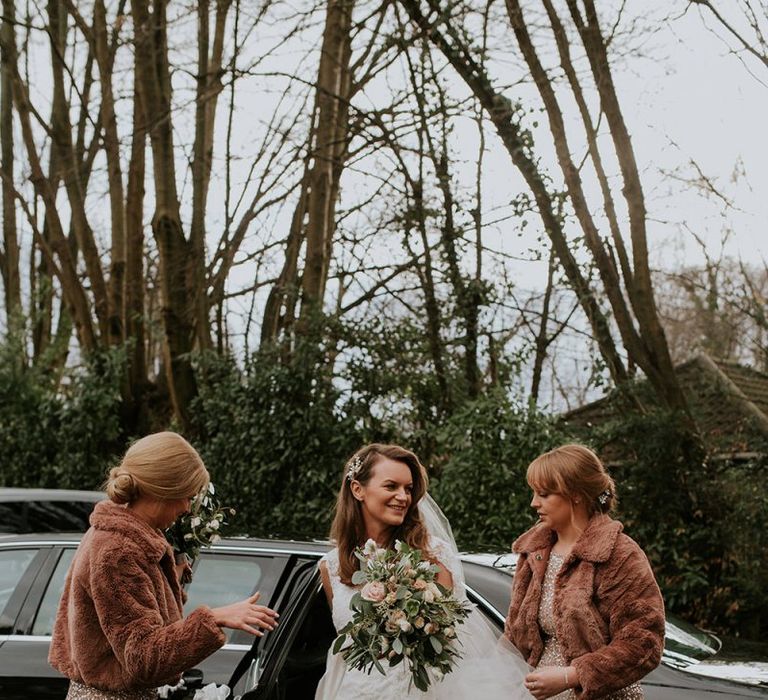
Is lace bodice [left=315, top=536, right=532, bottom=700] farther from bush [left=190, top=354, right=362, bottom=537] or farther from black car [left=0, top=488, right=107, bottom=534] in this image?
Result: bush [left=190, top=354, right=362, bottom=537]

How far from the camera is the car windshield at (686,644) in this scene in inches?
177

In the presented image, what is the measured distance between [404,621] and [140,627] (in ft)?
2.84

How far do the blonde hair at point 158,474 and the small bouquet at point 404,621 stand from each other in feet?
2.30

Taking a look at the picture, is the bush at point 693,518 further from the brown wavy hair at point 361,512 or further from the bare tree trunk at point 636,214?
the brown wavy hair at point 361,512

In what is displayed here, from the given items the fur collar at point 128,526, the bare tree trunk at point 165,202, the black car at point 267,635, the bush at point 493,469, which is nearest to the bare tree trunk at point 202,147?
the bare tree trunk at point 165,202

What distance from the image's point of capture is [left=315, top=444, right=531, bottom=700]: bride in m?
3.95

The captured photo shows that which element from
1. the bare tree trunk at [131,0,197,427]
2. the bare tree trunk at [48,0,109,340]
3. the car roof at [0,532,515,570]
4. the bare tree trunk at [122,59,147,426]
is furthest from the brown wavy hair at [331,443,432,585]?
the bare tree trunk at [48,0,109,340]

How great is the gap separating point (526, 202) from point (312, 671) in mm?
6514

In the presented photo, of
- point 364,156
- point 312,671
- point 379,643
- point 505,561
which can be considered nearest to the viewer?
point 379,643

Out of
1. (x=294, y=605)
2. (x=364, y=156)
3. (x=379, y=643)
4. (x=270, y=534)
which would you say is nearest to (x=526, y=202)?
(x=364, y=156)

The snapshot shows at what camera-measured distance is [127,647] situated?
3.35m

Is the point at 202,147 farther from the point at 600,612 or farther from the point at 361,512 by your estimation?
the point at 600,612

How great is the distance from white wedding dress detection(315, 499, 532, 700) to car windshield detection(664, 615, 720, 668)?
2.69 feet

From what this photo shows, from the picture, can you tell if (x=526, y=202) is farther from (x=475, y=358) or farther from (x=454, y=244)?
(x=475, y=358)
